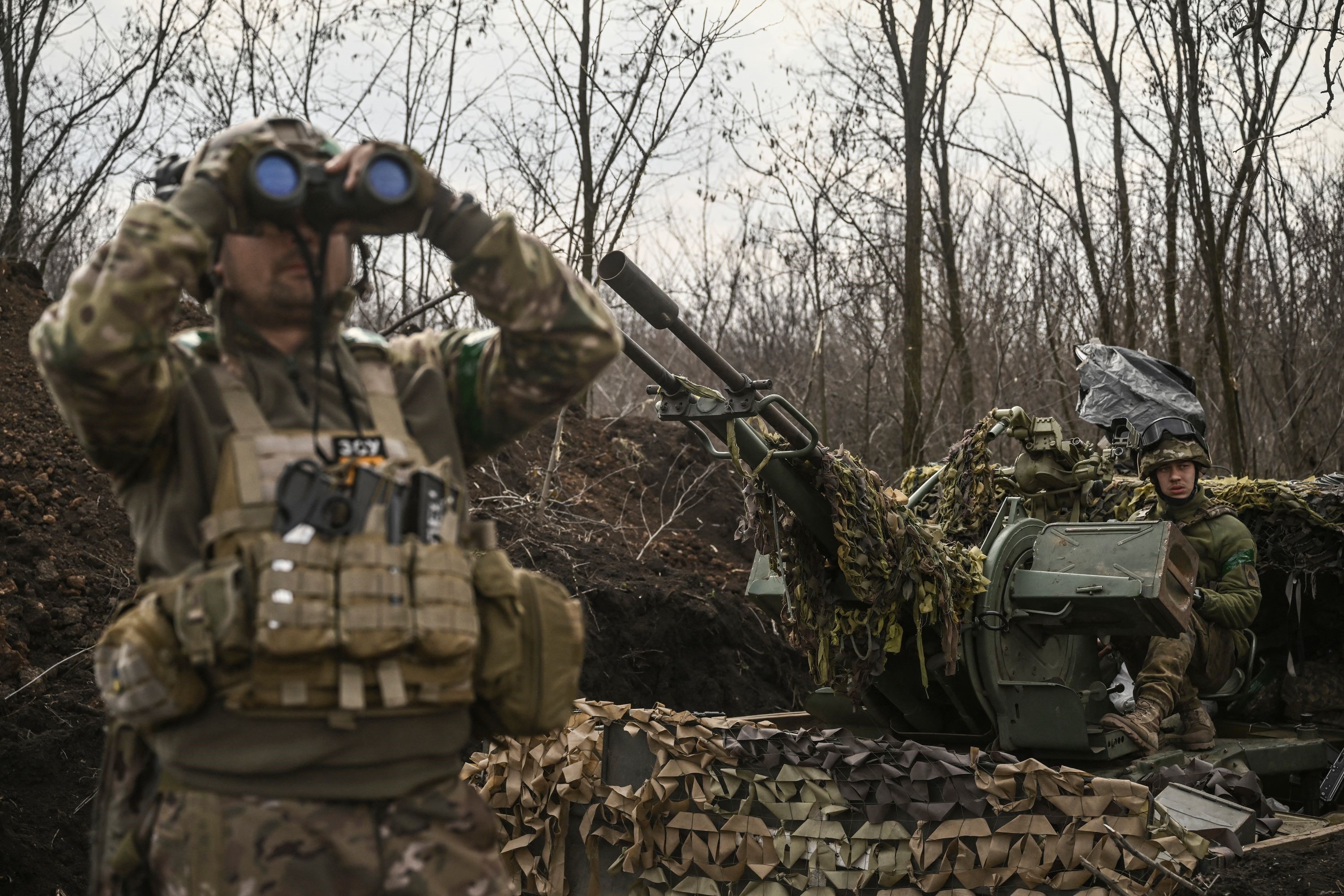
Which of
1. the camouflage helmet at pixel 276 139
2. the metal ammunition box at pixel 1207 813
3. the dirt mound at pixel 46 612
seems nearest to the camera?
the camouflage helmet at pixel 276 139

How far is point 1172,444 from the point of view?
7395 mm

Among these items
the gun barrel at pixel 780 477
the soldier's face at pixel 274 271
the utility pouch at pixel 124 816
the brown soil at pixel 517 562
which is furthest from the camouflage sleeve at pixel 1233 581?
the utility pouch at pixel 124 816

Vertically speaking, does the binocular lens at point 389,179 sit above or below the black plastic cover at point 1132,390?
below

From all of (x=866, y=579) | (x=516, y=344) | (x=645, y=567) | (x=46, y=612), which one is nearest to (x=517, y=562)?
(x=645, y=567)

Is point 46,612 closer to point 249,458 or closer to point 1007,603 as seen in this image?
point 1007,603

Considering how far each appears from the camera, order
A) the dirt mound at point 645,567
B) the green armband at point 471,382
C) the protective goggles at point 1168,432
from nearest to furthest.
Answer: the green armband at point 471,382, the protective goggles at point 1168,432, the dirt mound at point 645,567

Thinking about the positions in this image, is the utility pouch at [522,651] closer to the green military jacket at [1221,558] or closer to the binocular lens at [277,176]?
the binocular lens at [277,176]

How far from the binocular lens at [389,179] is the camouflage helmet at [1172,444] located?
5.90 m

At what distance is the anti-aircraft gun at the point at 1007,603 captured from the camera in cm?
550

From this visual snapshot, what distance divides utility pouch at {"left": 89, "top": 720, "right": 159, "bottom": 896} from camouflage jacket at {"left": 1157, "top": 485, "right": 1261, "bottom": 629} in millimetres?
5858

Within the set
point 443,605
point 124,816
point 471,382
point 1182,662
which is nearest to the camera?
point 443,605

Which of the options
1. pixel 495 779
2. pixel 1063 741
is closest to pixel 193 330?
pixel 495 779

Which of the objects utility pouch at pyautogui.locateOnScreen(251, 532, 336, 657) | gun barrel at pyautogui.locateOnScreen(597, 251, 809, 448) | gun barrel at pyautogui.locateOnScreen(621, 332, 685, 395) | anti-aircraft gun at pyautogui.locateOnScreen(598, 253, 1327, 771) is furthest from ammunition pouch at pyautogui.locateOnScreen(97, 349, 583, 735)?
anti-aircraft gun at pyautogui.locateOnScreen(598, 253, 1327, 771)

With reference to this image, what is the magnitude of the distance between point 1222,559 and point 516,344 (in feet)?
18.9
